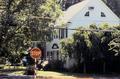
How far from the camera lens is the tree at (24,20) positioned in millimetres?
38662

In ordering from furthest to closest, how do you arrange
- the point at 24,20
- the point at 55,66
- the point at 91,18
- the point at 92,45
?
1. the point at 91,18
2. the point at 55,66
3. the point at 92,45
4. the point at 24,20

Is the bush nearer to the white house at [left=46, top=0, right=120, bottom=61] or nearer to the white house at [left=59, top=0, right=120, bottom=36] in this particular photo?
the white house at [left=46, top=0, right=120, bottom=61]

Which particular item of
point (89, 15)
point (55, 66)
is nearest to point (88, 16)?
point (89, 15)

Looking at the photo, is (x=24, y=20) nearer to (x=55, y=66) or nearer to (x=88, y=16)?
(x=55, y=66)

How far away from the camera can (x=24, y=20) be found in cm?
3884

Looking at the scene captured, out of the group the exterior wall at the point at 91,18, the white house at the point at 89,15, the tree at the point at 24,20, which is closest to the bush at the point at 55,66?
the exterior wall at the point at 91,18

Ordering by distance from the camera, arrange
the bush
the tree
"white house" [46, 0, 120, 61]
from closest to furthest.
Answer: the tree, the bush, "white house" [46, 0, 120, 61]

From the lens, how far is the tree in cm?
3866

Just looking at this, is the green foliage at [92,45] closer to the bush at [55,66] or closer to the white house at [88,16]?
the bush at [55,66]

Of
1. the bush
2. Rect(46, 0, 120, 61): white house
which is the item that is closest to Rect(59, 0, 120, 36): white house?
Rect(46, 0, 120, 61): white house

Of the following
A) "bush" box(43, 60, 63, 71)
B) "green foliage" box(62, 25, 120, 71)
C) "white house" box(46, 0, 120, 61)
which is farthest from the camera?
"white house" box(46, 0, 120, 61)

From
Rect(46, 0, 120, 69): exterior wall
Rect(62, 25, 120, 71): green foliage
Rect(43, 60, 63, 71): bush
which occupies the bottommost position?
Rect(43, 60, 63, 71): bush

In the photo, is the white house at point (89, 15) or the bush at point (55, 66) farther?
the white house at point (89, 15)

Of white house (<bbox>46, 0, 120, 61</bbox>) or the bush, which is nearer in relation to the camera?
the bush
